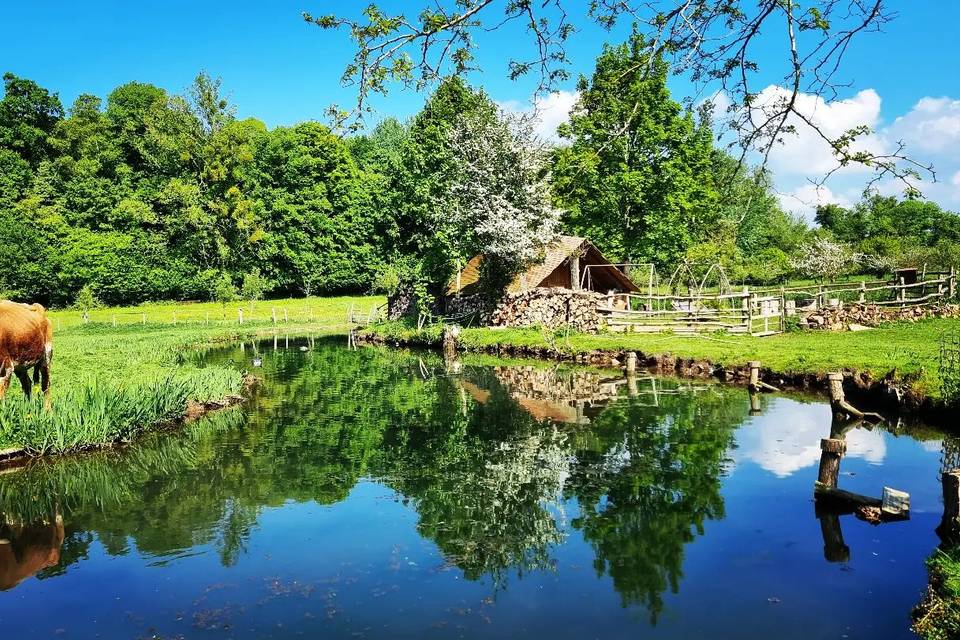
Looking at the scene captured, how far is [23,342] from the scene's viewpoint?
12.9 meters

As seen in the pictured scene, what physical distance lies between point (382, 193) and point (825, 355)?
34720 mm

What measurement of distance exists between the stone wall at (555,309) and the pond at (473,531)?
48.1 ft

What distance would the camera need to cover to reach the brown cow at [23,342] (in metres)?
12.5

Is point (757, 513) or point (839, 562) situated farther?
point (757, 513)

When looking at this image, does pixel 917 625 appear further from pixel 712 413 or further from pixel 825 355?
pixel 825 355

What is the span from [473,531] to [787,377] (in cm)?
1290

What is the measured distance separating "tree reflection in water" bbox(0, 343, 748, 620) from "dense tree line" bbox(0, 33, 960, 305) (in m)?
21.0

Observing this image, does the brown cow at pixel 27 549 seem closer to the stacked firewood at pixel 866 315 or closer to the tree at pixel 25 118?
the stacked firewood at pixel 866 315

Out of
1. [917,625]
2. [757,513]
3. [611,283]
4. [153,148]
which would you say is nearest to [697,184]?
[611,283]

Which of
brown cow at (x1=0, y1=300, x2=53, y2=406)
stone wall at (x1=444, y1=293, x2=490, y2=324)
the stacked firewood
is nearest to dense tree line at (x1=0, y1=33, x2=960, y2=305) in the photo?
stone wall at (x1=444, y1=293, x2=490, y2=324)

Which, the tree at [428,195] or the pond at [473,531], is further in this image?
the tree at [428,195]

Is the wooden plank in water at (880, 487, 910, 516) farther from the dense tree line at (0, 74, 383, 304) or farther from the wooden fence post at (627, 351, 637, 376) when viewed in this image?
the dense tree line at (0, 74, 383, 304)

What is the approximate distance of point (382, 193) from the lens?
4728 cm

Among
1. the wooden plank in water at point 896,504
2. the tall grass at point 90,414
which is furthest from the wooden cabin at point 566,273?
the wooden plank in water at point 896,504
